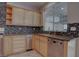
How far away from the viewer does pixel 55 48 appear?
9.54ft

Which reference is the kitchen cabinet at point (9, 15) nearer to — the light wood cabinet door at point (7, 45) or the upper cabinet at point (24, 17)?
the upper cabinet at point (24, 17)

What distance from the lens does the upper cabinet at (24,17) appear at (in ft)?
14.2

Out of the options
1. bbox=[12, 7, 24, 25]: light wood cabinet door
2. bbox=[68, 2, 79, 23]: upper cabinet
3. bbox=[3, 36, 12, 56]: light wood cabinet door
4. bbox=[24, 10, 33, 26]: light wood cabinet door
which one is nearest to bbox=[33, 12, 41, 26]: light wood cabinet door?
bbox=[24, 10, 33, 26]: light wood cabinet door

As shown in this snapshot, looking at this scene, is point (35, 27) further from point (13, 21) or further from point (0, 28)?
point (0, 28)

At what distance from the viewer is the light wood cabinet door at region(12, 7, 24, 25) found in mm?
4309

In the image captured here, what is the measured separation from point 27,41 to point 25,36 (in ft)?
0.83

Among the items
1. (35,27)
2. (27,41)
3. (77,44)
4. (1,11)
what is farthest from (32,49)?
(77,44)

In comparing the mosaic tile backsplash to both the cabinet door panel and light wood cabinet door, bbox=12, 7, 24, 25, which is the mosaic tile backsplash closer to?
light wood cabinet door, bbox=12, 7, 24, 25

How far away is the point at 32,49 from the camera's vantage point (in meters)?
4.77

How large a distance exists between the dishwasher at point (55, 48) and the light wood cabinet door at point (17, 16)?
1.85m

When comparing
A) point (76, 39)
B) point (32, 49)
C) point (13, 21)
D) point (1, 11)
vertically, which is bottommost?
point (32, 49)

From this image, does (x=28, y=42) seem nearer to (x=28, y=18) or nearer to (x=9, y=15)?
(x=28, y=18)

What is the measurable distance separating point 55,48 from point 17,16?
229 centimetres

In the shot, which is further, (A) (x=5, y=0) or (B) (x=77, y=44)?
(A) (x=5, y=0)
